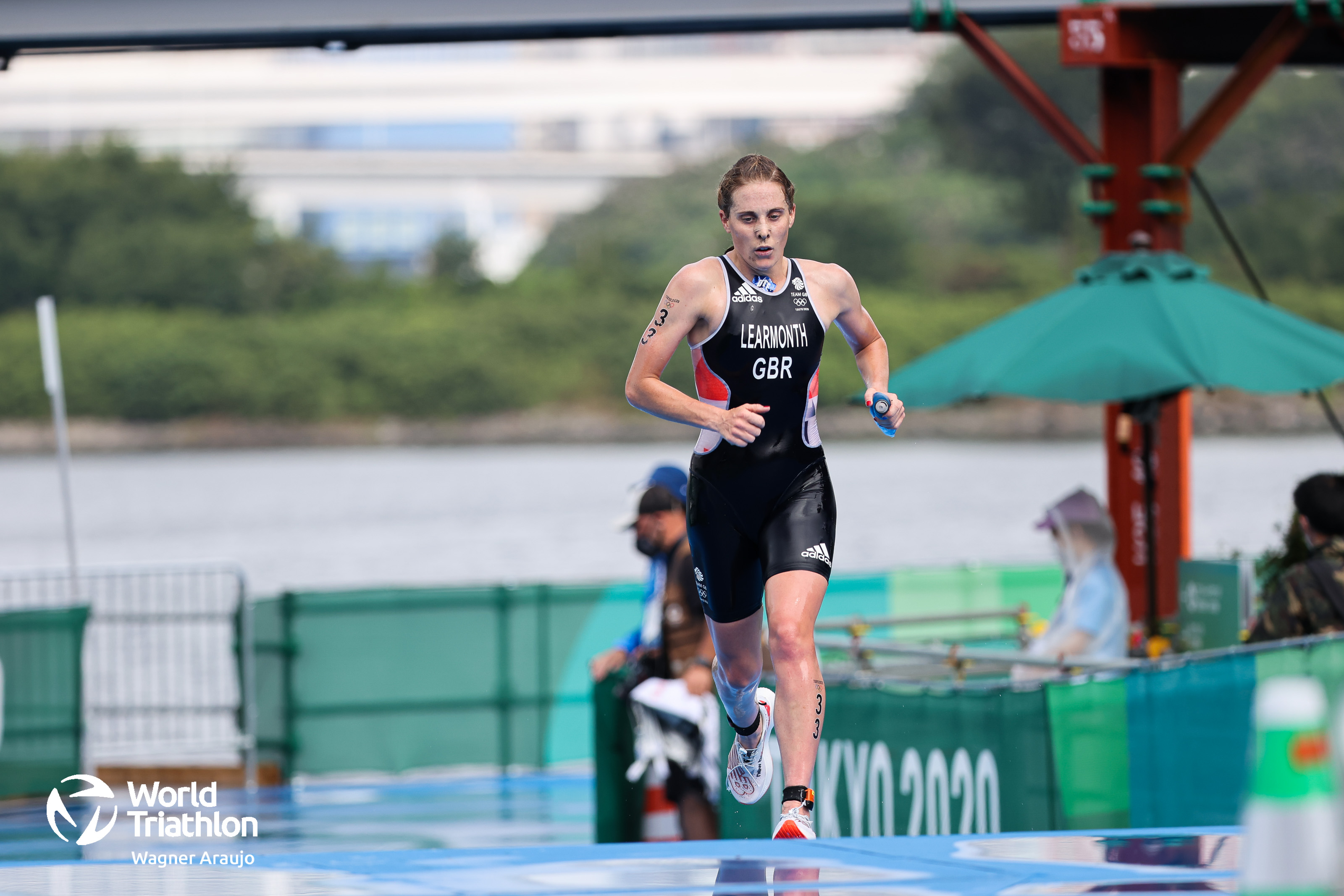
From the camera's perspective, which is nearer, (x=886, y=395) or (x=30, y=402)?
(x=886, y=395)

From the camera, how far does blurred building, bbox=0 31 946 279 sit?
12250 centimetres

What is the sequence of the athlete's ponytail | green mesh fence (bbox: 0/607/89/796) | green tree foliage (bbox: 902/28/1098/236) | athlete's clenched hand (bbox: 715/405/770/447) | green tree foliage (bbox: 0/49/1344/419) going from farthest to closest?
1. green tree foliage (bbox: 902/28/1098/236)
2. green tree foliage (bbox: 0/49/1344/419)
3. green mesh fence (bbox: 0/607/89/796)
4. the athlete's ponytail
5. athlete's clenched hand (bbox: 715/405/770/447)

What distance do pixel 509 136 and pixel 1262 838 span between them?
134 m

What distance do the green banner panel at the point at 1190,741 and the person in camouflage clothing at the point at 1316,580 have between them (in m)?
0.57

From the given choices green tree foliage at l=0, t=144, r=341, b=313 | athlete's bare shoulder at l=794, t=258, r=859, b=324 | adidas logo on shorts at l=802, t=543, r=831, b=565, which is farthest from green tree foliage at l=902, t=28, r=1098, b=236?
adidas logo on shorts at l=802, t=543, r=831, b=565

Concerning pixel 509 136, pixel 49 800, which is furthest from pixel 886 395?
pixel 509 136

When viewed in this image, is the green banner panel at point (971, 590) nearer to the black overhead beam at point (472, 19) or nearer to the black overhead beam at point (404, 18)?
the black overhead beam at point (472, 19)

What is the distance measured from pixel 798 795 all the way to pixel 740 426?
1381 mm

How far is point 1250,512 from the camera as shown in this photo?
184 feet

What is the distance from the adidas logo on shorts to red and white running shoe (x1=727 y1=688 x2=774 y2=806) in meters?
0.90

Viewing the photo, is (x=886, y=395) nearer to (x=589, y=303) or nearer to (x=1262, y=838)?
(x=1262, y=838)

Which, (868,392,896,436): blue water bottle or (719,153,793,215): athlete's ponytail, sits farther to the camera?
(719,153,793,215): athlete's ponytail

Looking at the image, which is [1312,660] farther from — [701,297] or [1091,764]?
[701,297]

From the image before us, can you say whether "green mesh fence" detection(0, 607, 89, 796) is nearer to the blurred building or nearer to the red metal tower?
the red metal tower
